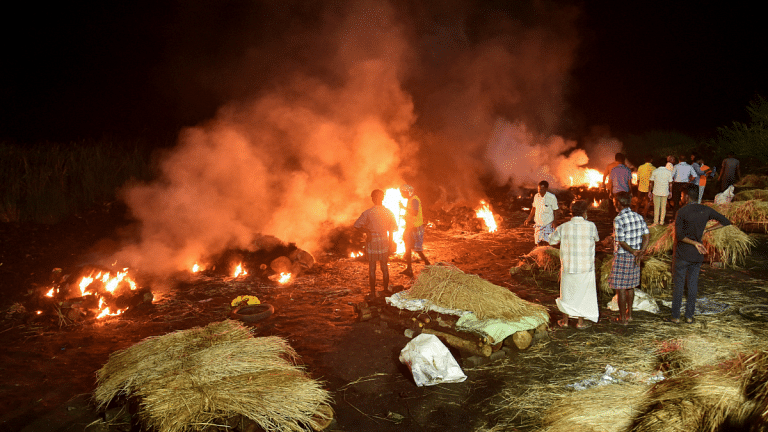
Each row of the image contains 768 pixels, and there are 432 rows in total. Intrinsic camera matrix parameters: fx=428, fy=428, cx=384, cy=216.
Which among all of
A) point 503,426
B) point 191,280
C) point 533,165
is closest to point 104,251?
point 191,280

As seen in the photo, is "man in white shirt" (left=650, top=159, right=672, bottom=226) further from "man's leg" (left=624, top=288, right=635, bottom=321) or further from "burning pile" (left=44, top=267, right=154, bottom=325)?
"burning pile" (left=44, top=267, right=154, bottom=325)

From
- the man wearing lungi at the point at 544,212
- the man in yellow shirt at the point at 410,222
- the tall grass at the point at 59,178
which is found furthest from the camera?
the tall grass at the point at 59,178

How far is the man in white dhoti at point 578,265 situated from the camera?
5824mm

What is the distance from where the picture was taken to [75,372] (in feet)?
18.3

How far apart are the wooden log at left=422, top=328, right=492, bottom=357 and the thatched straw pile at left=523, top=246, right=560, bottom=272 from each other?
11.5 ft

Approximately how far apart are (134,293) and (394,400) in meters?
5.99

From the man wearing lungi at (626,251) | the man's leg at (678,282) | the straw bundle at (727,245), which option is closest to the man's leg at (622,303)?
the man wearing lungi at (626,251)

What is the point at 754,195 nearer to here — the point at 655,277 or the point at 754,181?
the point at 754,181

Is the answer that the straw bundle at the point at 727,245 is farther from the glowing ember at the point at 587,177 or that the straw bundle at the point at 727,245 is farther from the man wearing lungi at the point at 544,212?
the glowing ember at the point at 587,177

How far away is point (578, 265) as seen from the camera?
19.3 ft

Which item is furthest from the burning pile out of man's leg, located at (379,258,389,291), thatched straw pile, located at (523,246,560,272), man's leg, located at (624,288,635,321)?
man's leg, located at (624,288,635,321)

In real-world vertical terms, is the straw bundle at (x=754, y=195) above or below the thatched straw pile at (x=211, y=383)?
above

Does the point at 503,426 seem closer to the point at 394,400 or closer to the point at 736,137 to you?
the point at 394,400

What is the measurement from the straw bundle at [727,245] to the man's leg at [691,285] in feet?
11.2
